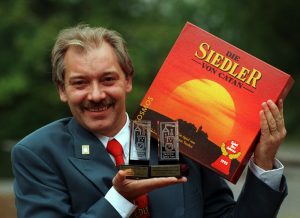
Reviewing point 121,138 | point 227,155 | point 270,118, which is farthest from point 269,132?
point 121,138

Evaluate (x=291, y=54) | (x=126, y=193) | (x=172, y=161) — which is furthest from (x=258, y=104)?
(x=291, y=54)

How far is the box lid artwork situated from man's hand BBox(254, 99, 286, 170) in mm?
38

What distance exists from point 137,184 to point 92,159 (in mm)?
436

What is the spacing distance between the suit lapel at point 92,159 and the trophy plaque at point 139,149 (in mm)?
230

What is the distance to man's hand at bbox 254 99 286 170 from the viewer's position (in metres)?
3.09

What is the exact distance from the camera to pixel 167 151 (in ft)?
10.0

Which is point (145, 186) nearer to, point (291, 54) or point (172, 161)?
point (172, 161)

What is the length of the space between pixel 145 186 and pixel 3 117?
59.7 ft

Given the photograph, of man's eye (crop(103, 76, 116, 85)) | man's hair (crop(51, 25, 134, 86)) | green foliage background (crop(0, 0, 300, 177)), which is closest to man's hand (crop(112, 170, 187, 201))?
man's eye (crop(103, 76, 116, 85))

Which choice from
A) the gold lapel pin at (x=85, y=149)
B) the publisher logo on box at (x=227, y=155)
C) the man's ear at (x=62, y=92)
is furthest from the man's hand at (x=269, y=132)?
the man's ear at (x=62, y=92)

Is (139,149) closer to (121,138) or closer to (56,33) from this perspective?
(121,138)

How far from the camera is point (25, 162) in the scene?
3191 millimetres

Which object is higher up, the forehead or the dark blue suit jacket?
the forehead

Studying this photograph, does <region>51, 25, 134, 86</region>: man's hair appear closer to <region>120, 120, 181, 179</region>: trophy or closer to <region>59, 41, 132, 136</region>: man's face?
<region>59, 41, 132, 136</region>: man's face
